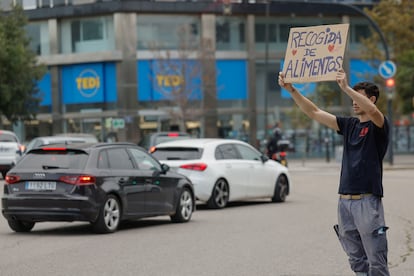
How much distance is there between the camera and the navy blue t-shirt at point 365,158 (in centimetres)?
757

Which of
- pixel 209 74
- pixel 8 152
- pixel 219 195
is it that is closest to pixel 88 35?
pixel 209 74

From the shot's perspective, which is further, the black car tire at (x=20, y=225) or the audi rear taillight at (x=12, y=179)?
the black car tire at (x=20, y=225)

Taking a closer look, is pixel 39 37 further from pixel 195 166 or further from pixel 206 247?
pixel 206 247

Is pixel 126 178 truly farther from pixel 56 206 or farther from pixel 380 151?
pixel 380 151

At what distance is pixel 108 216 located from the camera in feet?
48.0

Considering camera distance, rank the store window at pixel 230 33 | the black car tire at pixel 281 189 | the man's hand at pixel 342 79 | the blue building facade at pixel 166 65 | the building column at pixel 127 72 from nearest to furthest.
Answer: the man's hand at pixel 342 79 → the black car tire at pixel 281 189 → the building column at pixel 127 72 → the blue building facade at pixel 166 65 → the store window at pixel 230 33

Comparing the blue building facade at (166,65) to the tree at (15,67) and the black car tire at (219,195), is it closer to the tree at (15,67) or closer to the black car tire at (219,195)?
the tree at (15,67)

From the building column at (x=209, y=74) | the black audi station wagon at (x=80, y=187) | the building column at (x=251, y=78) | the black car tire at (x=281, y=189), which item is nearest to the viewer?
the black audi station wagon at (x=80, y=187)

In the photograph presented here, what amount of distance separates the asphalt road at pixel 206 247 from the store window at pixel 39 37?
44104 mm

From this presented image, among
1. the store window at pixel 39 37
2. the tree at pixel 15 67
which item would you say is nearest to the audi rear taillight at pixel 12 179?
the tree at pixel 15 67

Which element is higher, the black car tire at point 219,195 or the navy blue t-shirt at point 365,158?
the navy blue t-shirt at point 365,158

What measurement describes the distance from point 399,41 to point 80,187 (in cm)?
4592

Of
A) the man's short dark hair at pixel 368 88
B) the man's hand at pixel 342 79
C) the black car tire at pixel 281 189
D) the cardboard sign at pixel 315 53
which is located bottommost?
the black car tire at pixel 281 189

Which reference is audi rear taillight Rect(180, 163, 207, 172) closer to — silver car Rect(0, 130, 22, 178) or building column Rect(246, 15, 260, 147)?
silver car Rect(0, 130, 22, 178)
